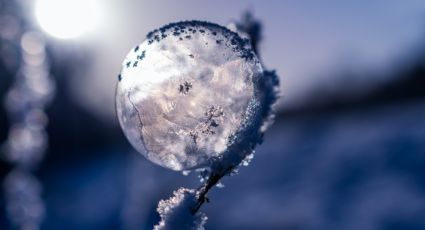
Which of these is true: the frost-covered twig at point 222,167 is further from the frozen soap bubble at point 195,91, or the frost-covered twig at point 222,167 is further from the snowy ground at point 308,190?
the snowy ground at point 308,190

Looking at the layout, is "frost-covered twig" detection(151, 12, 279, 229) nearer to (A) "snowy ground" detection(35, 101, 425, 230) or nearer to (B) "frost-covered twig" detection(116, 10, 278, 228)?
(B) "frost-covered twig" detection(116, 10, 278, 228)

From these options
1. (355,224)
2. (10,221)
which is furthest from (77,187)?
(355,224)

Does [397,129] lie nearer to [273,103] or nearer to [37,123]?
[37,123]

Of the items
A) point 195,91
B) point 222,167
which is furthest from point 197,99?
point 222,167

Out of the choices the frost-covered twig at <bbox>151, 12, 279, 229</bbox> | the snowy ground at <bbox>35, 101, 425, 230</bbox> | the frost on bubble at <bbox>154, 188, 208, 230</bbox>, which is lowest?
the frost on bubble at <bbox>154, 188, 208, 230</bbox>

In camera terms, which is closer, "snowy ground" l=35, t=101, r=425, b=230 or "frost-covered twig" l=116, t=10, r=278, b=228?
"frost-covered twig" l=116, t=10, r=278, b=228

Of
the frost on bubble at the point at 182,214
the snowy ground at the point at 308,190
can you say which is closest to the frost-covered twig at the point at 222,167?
the frost on bubble at the point at 182,214

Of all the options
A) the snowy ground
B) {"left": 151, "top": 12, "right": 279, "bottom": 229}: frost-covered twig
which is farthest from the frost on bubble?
the snowy ground
